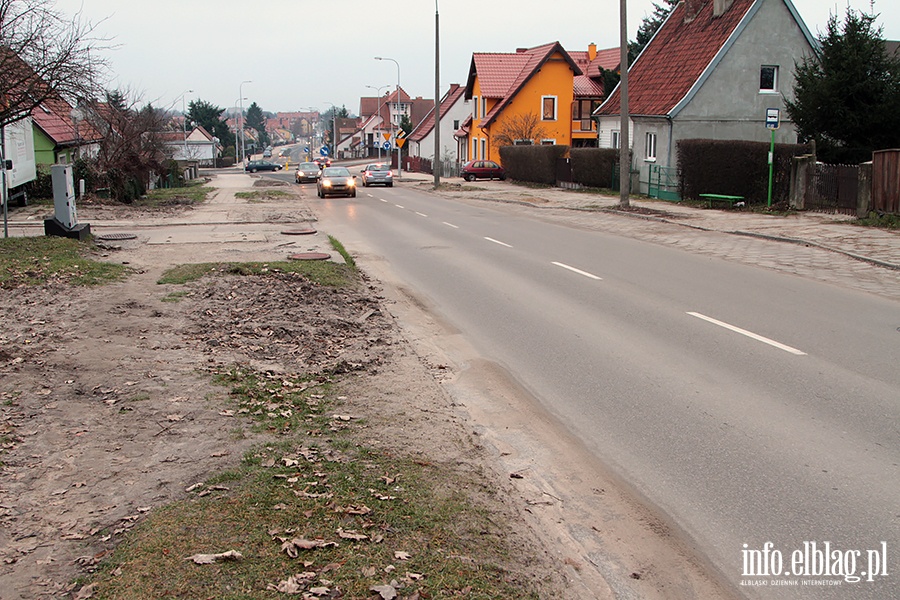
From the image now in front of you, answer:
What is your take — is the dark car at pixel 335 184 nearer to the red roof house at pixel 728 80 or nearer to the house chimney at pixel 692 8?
the red roof house at pixel 728 80

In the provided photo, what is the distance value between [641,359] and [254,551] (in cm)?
558

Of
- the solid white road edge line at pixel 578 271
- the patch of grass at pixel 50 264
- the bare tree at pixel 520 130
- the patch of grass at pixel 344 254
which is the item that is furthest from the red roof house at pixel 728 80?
the patch of grass at pixel 50 264

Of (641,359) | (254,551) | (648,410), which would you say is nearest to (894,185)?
(641,359)

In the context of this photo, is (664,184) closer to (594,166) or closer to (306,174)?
(594,166)

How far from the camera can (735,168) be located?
90.9ft

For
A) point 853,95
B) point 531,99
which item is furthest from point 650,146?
point 531,99

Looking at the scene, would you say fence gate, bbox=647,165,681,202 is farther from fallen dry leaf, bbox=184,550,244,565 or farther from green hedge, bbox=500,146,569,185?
fallen dry leaf, bbox=184,550,244,565

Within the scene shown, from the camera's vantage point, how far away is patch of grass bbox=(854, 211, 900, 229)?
68.4 ft

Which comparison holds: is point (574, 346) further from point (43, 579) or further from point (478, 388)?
point (43, 579)

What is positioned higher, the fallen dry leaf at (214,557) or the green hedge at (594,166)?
the green hedge at (594,166)

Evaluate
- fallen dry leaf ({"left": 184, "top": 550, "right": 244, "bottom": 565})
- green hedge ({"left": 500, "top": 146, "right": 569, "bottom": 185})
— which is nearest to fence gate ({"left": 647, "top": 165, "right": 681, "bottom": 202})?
green hedge ({"left": 500, "top": 146, "right": 569, "bottom": 185})

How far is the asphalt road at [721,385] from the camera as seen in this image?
503 centimetres

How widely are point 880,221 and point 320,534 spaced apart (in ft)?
68.0

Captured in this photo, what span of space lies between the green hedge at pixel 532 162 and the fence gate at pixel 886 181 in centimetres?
2348
